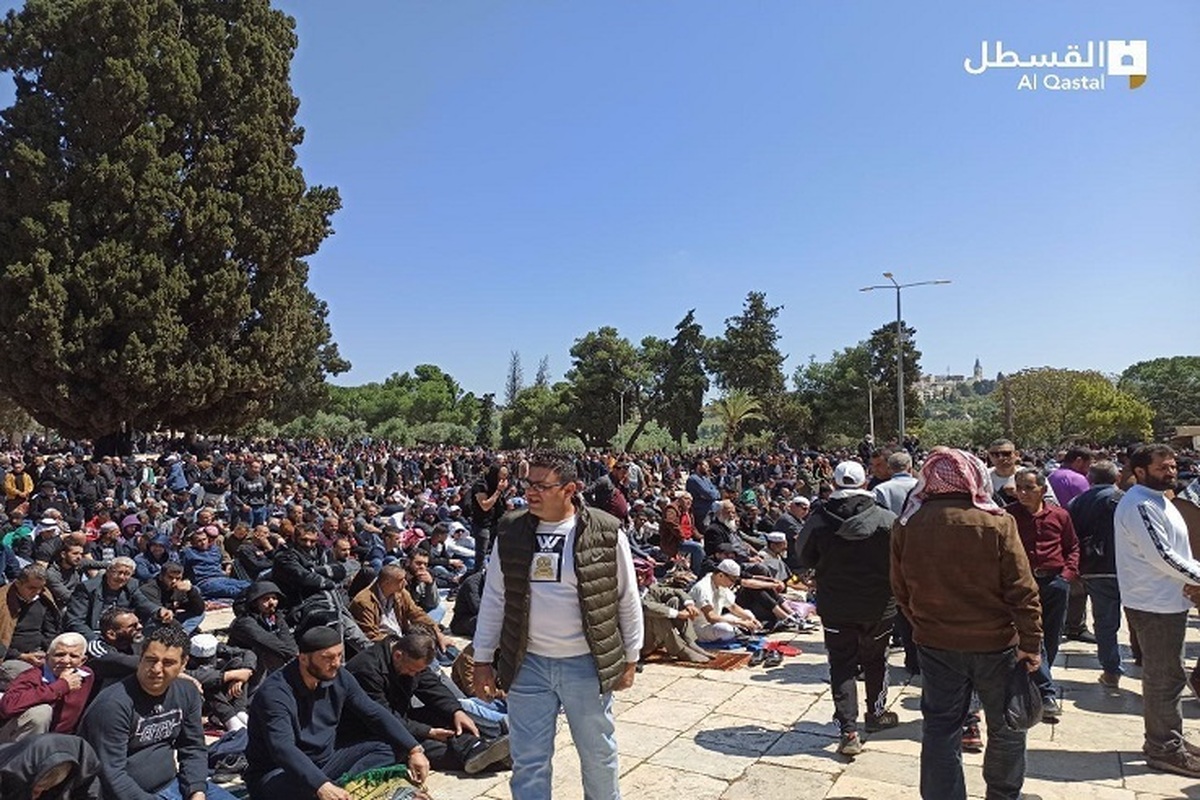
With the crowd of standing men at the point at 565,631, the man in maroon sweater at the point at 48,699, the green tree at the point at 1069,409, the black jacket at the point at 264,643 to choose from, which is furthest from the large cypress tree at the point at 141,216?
the green tree at the point at 1069,409

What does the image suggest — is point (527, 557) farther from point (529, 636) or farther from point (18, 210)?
point (18, 210)

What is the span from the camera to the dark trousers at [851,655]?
4.35 m

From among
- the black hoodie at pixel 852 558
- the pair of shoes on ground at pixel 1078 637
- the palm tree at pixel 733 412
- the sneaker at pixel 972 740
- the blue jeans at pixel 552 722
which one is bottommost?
the pair of shoes on ground at pixel 1078 637

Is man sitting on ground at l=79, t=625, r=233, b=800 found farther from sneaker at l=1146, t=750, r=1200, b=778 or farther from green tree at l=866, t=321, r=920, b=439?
green tree at l=866, t=321, r=920, b=439

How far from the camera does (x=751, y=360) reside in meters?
50.2

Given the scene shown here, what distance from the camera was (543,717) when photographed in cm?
305

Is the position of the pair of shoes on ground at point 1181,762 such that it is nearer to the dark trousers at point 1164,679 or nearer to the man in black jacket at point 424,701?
the dark trousers at point 1164,679

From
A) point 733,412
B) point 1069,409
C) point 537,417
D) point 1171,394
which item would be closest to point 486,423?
point 537,417

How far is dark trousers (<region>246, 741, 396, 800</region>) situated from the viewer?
3.33 m

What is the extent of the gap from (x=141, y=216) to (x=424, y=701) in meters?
20.3

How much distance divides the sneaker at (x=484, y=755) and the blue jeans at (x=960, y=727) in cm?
213

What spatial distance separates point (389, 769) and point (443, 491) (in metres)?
14.4

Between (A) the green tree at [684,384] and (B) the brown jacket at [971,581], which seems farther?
(A) the green tree at [684,384]

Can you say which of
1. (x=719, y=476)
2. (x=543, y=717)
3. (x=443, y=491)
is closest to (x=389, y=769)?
(x=543, y=717)
